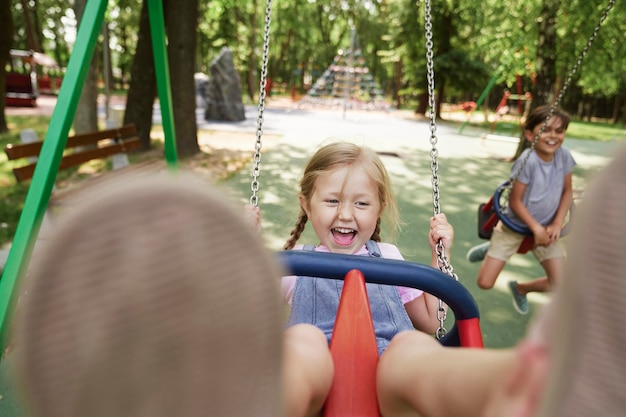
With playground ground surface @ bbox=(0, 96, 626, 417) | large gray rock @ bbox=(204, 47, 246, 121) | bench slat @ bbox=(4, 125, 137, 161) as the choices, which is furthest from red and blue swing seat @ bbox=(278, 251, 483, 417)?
large gray rock @ bbox=(204, 47, 246, 121)

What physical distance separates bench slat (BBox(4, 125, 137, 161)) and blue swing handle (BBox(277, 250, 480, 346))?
193 cm

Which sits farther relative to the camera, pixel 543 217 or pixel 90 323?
pixel 543 217

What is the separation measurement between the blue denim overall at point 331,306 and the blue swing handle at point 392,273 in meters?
0.16

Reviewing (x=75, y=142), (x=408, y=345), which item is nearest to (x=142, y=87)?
(x=75, y=142)

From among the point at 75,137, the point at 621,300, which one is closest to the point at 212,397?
the point at 621,300

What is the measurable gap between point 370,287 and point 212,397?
2.71 ft

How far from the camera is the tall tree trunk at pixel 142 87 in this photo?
5065mm

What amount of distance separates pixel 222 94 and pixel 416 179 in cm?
531

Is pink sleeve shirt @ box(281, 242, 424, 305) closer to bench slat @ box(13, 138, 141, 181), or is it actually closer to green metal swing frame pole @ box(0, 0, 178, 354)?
green metal swing frame pole @ box(0, 0, 178, 354)

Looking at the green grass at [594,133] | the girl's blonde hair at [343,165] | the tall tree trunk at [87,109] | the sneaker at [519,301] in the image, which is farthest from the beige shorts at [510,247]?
the green grass at [594,133]

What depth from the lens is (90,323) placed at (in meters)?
0.39

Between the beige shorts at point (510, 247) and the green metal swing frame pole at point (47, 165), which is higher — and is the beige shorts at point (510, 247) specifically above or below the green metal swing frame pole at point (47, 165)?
below

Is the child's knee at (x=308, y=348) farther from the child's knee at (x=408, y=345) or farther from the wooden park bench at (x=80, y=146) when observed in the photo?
the wooden park bench at (x=80, y=146)

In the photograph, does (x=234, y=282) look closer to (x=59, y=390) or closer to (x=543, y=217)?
(x=59, y=390)
